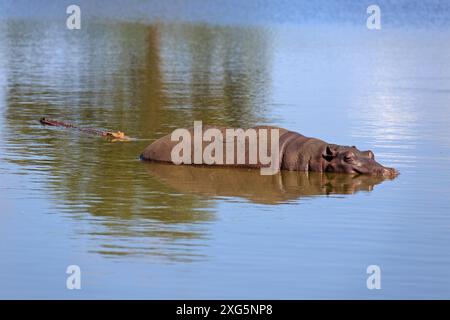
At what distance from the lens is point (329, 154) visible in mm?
18938

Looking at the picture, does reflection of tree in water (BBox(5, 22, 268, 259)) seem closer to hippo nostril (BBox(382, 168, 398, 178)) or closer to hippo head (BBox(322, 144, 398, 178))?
hippo head (BBox(322, 144, 398, 178))

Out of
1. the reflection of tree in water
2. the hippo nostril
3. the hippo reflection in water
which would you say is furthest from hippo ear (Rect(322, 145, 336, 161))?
the reflection of tree in water

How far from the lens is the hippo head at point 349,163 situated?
18750 mm

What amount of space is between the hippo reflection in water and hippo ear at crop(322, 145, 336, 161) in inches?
9.5

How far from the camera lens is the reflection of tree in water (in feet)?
50.9

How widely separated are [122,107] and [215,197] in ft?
35.0

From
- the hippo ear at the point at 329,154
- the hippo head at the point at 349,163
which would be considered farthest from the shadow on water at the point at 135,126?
the hippo ear at the point at 329,154

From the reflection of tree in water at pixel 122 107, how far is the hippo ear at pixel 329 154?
8.82 ft

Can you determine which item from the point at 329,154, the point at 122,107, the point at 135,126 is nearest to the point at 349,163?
the point at 329,154

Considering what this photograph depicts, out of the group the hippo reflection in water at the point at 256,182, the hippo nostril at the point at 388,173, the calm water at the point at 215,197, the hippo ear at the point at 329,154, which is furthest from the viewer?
the hippo ear at the point at 329,154

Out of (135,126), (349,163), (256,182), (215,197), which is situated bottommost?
(215,197)

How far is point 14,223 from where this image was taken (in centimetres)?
1502

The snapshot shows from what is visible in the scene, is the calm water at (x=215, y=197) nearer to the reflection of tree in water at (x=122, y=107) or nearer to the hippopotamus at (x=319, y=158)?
the reflection of tree in water at (x=122, y=107)

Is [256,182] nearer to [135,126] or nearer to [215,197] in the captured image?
[215,197]
